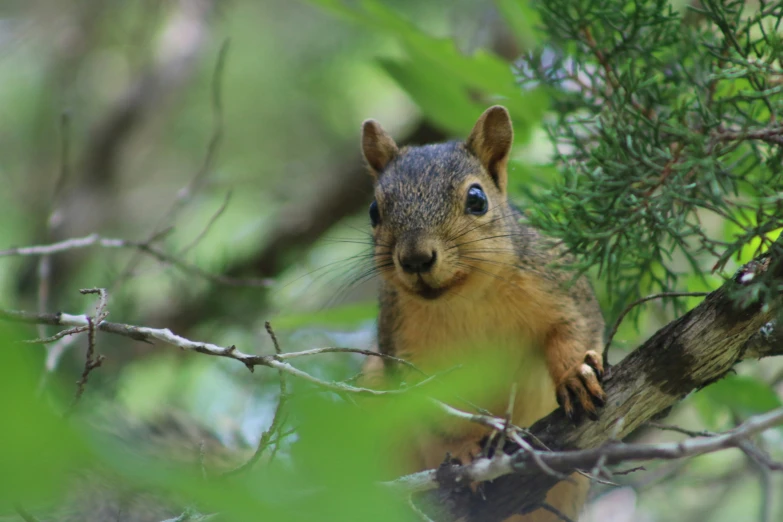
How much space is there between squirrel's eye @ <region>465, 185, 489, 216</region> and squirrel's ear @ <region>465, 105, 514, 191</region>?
242 millimetres

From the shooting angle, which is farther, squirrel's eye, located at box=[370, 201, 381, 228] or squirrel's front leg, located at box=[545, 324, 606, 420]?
squirrel's eye, located at box=[370, 201, 381, 228]

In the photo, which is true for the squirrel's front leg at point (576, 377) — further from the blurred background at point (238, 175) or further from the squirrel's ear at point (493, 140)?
the squirrel's ear at point (493, 140)

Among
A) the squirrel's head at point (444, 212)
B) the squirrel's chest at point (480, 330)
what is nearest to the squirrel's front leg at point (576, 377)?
the squirrel's chest at point (480, 330)

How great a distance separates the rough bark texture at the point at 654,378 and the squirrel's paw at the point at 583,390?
0.02 metres

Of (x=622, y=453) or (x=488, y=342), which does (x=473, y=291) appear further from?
(x=622, y=453)

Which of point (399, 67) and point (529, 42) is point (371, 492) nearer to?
point (399, 67)

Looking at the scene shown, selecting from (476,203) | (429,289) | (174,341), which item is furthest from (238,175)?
(174,341)

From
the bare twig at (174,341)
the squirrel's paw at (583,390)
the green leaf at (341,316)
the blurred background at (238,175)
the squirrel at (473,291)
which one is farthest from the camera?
the green leaf at (341,316)

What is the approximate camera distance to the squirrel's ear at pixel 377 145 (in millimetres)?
2676

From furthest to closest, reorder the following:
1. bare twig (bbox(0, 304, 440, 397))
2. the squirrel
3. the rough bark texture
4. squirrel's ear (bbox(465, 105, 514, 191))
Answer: squirrel's ear (bbox(465, 105, 514, 191))
the squirrel
the rough bark texture
bare twig (bbox(0, 304, 440, 397))

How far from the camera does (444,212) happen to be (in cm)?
221

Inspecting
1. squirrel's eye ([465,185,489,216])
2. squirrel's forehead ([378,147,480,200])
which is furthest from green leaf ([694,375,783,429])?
squirrel's forehead ([378,147,480,200])

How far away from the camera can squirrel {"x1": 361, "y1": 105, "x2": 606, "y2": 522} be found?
7.13 feet

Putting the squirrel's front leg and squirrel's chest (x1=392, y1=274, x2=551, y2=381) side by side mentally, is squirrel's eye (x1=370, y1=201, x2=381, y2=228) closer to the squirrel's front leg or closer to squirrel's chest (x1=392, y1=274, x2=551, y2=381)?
squirrel's chest (x1=392, y1=274, x2=551, y2=381)
